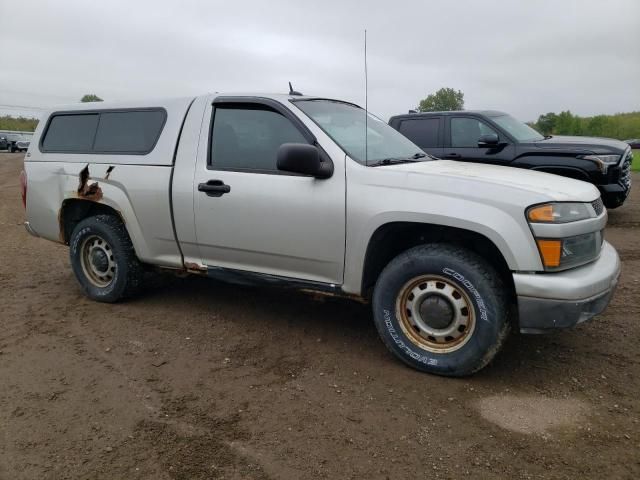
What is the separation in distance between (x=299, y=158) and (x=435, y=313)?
4.34 feet

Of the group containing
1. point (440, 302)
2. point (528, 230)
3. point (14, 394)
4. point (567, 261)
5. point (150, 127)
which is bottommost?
point (14, 394)

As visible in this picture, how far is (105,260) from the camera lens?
16.1 ft

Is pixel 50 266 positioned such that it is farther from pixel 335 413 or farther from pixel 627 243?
pixel 627 243

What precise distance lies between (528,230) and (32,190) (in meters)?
4.52

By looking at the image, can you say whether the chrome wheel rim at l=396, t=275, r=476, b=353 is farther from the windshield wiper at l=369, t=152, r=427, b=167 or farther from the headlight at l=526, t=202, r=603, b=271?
the windshield wiper at l=369, t=152, r=427, b=167

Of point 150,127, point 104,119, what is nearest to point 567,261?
point 150,127

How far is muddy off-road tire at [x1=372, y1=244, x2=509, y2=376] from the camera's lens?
128 inches

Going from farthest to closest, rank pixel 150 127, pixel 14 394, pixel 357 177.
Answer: pixel 150 127
pixel 357 177
pixel 14 394

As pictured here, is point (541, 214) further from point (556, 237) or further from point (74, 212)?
point (74, 212)

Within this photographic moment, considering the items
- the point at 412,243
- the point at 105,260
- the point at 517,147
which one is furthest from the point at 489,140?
the point at 105,260

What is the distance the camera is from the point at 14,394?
3.31 m

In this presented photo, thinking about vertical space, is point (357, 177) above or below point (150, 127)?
below

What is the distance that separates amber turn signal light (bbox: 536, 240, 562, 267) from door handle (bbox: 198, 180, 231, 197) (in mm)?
2199

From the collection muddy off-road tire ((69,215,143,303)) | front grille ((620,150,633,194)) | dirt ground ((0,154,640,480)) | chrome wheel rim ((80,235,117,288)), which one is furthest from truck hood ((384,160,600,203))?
front grille ((620,150,633,194))
